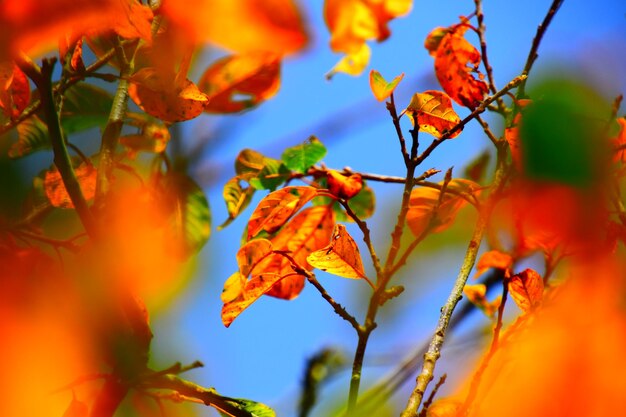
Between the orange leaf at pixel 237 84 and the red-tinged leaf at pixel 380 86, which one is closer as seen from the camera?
the red-tinged leaf at pixel 380 86

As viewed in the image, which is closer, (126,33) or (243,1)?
(126,33)

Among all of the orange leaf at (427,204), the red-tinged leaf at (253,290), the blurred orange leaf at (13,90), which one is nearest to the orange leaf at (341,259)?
the red-tinged leaf at (253,290)

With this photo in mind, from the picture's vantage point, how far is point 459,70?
0.58 metres

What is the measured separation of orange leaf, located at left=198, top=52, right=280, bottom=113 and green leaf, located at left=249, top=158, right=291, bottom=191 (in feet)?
0.23

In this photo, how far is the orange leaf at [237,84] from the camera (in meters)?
0.60

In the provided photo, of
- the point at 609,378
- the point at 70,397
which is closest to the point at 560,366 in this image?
the point at 609,378

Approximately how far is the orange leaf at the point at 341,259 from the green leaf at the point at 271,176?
0.46 ft

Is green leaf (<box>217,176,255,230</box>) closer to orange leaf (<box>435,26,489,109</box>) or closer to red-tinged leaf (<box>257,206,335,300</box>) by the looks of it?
red-tinged leaf (<box>257,206,335,300</box>)

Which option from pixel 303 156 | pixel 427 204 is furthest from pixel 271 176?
pixel 427 204

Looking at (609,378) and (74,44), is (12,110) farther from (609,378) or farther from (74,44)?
(609,378)

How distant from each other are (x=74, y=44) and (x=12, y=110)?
3.1 inches

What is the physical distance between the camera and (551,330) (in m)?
0.52

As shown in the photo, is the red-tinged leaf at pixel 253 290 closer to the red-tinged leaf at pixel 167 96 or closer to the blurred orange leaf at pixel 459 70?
the red-tinged leaf at pixel 167 96

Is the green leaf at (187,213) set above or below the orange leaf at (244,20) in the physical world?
below
